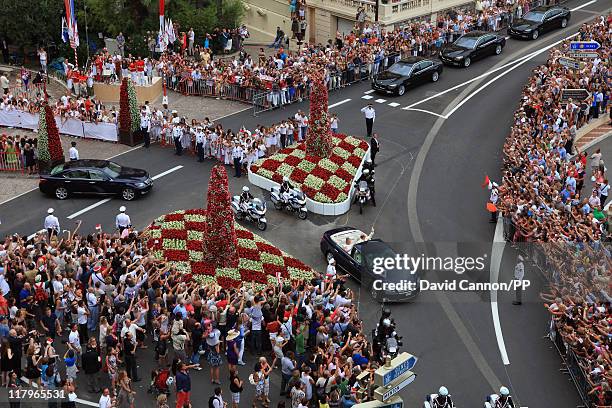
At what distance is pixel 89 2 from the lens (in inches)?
2110

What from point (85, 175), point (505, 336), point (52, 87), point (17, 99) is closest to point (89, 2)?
point (52, 87)

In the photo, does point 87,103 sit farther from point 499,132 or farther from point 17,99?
point 499,132

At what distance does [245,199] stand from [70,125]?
11.7 m

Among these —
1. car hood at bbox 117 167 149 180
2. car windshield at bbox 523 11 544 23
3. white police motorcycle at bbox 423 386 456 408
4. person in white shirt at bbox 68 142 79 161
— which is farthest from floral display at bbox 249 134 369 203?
car windshield at bbox 523 11 544 23

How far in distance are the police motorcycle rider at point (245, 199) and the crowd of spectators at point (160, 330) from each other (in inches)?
226

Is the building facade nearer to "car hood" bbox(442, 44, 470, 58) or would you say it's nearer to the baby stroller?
"car hood" bbox(442, 44, 470, 58)

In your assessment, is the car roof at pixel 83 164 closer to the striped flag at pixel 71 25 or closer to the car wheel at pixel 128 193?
the car wheel at pixel 128 193

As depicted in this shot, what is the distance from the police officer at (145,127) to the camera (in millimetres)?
38375

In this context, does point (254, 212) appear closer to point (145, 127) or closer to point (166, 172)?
point (166, 172)

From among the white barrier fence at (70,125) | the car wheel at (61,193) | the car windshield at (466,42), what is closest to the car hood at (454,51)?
the car windshield at (466,42)

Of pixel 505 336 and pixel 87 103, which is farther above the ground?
pixel 87 103

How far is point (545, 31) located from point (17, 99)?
28.8 m

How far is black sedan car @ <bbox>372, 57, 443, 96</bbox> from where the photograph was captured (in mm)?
43688

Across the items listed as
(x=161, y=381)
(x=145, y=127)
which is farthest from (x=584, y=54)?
(x=161, y=381)
